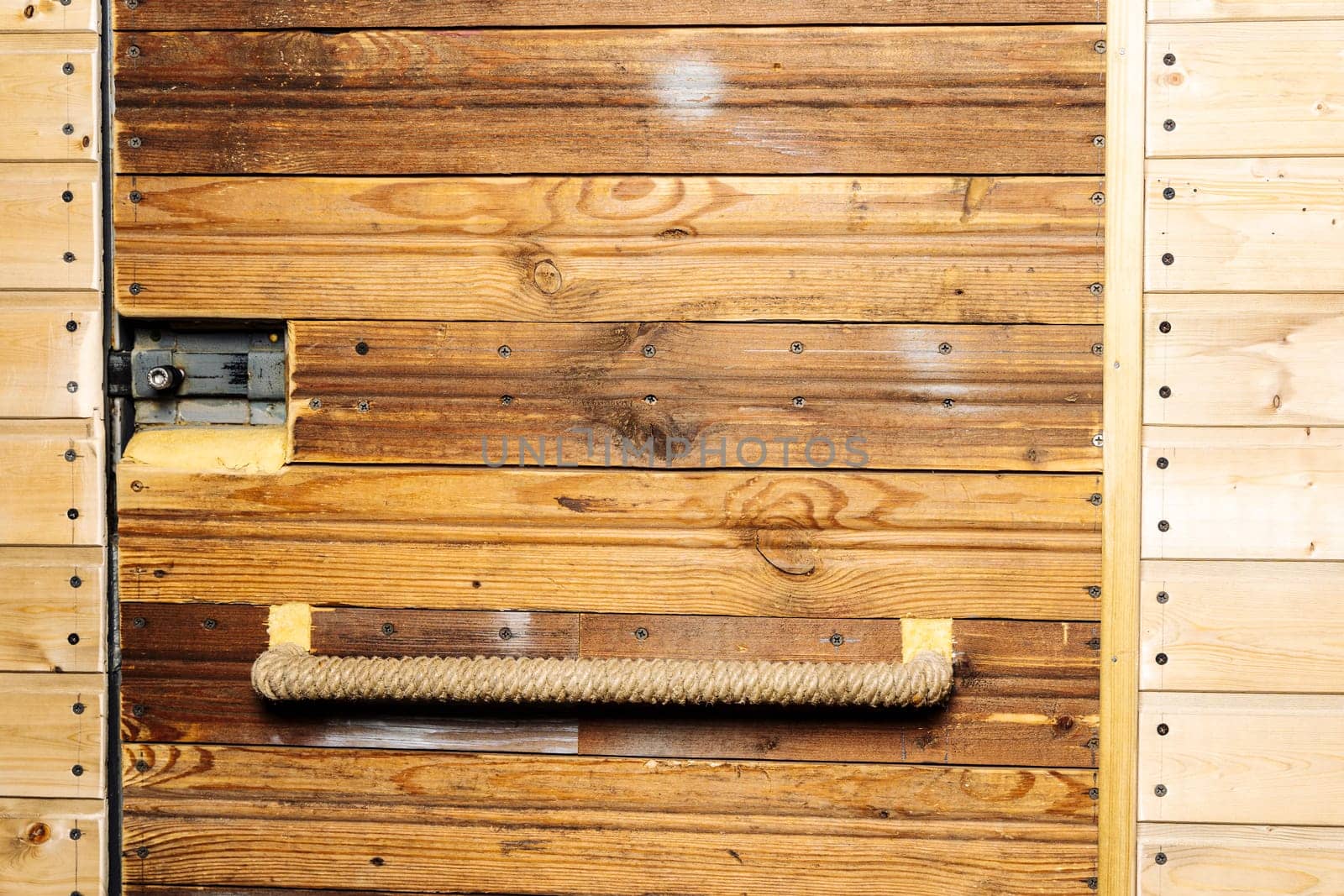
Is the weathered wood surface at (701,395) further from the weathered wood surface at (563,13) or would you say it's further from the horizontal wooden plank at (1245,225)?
the weathered wood surface at (563,13)

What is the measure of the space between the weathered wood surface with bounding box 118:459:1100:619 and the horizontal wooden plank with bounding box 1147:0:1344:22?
466 mm

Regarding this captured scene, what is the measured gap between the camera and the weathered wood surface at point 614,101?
0.84m

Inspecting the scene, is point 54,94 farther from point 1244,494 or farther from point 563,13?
point 1244,494

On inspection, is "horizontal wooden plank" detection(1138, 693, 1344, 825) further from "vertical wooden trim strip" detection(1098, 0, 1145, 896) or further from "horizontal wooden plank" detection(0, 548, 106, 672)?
"horizontal wooden plank" detection(0, 548, 106, 672)

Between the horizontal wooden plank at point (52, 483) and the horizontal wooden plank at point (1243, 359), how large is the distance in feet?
A: 3.52

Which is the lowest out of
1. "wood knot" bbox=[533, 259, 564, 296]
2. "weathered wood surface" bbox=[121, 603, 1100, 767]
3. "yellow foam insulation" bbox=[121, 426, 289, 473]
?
"weathered wood surface" bbox=[121, 603, 1100, 767]

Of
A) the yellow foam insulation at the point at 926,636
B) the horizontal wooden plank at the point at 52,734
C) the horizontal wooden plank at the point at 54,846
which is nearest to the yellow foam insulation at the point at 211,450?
the horizontal wooden plank at the point at 52,734

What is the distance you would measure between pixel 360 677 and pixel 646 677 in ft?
0.91

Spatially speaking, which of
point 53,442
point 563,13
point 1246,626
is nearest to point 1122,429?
point 1246,626

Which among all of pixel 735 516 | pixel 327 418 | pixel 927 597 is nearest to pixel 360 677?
pixel 327 418

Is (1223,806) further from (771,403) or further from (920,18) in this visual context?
(920,18)

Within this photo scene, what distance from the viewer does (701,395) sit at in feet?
2.82

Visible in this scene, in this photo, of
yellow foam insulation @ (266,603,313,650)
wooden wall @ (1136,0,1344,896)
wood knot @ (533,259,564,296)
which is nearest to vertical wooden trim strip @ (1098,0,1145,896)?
wooden wall @ (1136,0,1344,896)

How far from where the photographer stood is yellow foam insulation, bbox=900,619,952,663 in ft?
2.83
